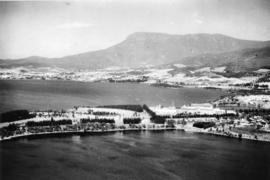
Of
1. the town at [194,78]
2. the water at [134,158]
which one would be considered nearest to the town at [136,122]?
the water at [134,158]

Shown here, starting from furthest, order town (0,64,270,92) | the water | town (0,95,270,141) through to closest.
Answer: town (0,64,270,92) < town (0,95,270,141) < the water

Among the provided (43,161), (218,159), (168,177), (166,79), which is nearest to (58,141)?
(43,161)

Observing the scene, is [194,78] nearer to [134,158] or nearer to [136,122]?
[136,122]

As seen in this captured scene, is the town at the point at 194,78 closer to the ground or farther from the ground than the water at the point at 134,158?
farther from the ground

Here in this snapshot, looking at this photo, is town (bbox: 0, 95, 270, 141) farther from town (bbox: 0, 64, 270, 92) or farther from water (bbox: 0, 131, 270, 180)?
town (bbox: 0, 64, 270, 92)

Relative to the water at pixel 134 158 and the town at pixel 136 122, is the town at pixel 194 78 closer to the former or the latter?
the town at pixel 136 122

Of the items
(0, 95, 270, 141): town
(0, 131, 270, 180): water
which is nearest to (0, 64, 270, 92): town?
(0, 95, 270, 141): town

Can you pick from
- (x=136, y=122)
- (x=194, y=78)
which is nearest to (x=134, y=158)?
(x=136, y=122)

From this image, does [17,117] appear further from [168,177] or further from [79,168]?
Answer: [168,177]
